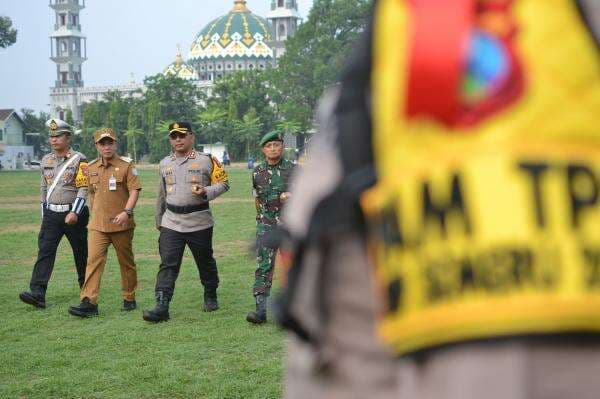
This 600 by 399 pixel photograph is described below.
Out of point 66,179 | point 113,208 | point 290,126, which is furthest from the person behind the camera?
point 290,126

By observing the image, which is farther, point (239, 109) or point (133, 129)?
point (239, 109)

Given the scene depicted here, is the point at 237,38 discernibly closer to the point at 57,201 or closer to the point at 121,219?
the point at 57,201

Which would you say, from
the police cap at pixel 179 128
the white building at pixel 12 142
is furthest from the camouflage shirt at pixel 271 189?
the white building at pixel 12 142

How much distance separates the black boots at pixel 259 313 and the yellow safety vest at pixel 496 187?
779cm

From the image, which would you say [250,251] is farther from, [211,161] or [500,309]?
[211,161]

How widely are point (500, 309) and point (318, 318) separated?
32cm

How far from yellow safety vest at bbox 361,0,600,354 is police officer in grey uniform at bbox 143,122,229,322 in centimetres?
823

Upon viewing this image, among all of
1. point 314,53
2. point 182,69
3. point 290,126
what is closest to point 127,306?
point 314,53

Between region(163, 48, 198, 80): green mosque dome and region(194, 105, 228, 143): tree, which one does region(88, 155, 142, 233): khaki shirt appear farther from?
region(163, 48, 198, 80): green mosque dome

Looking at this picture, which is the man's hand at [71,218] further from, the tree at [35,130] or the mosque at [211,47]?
the mosque at [211,47]

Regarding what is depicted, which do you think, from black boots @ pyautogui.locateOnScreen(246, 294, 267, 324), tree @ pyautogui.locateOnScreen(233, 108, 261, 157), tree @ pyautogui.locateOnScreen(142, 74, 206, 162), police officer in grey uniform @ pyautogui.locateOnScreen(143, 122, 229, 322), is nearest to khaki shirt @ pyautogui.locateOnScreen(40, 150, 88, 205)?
police officer in grey uniform @ pyautogui.locateOnScreen(143, 122, 229, 322)

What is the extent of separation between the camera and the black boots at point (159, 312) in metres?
9.38

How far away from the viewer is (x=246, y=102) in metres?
109

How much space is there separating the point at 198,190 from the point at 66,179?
1.65 meters
